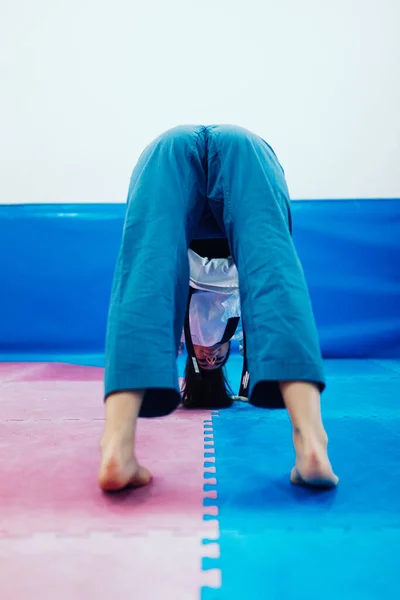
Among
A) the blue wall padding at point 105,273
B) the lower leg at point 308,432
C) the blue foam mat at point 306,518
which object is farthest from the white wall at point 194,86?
the lower leg at point 308,432

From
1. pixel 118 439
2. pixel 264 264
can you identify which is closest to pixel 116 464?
pixel 118 439

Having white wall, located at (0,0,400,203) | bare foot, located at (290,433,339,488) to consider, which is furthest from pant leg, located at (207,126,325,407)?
white wall, located at (0,0,400,203)

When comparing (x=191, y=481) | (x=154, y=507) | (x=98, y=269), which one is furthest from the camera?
(x=98, y=269)

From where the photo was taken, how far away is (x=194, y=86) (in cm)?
385

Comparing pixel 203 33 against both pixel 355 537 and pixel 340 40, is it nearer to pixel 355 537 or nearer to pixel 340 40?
pixel 340 40

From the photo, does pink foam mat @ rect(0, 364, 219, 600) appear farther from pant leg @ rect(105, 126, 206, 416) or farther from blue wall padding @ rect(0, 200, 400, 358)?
blue wall padding @ rect(0, 200, 400, 358)

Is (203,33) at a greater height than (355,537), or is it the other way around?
(203,33)

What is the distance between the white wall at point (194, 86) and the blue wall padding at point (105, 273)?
0.22m

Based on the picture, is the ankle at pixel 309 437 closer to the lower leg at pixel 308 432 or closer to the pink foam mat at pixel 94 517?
the lower leg at pixel 308 432

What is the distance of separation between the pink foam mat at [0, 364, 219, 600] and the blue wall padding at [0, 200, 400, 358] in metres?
2.12

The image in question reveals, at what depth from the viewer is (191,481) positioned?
106 centimetres

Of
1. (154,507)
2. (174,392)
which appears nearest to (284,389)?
(174,392)

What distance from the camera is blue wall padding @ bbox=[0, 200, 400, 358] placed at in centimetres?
356

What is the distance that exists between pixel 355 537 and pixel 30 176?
3.62 metres
